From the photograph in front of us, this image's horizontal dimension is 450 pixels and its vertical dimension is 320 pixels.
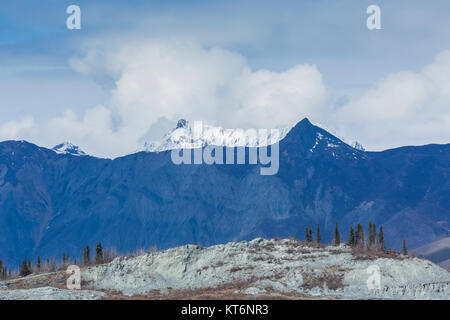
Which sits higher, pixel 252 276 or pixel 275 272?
pixel 275 272

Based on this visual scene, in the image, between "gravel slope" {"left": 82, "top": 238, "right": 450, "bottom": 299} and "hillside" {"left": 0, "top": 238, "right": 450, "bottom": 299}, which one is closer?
"hillside" {"left": 0, "top": 238, "right": 450, "bottom": 299}

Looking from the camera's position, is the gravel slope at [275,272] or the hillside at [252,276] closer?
the hillside at [252,276]

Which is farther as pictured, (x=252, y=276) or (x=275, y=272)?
(x=275, y=272)

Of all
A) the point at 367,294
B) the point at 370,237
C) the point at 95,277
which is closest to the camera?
the point at 367,294

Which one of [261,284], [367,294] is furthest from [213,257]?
[367,294]

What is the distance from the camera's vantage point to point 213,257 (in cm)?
14538
